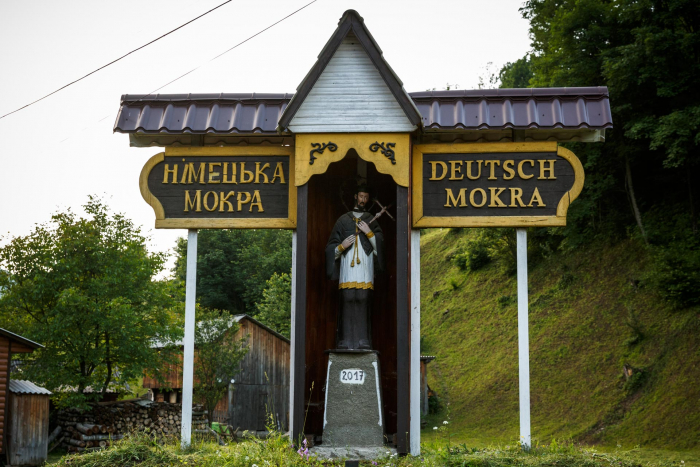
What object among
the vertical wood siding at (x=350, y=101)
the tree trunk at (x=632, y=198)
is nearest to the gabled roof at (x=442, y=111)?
the vertical wood siding at (x=350, y=101)

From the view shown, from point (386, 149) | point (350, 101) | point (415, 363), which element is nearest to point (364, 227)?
point (386, 149)

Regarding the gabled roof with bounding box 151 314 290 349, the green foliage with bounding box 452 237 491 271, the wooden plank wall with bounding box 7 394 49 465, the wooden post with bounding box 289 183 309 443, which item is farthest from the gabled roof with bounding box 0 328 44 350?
the green foliage with bounding box 452 237 491 271

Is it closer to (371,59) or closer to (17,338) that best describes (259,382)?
(17,338)

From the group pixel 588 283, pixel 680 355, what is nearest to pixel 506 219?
pixel 680 355

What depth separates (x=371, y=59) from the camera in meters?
9.98

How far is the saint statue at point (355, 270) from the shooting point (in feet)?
33.6

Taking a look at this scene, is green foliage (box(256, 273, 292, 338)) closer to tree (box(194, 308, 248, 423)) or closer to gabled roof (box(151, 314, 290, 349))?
gabled roof (box(151, 314, 290, 349))

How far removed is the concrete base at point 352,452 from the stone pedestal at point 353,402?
83 millimetres

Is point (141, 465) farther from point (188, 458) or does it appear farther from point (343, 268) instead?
point (343, 268)

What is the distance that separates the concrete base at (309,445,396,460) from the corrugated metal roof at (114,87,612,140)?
415 cm

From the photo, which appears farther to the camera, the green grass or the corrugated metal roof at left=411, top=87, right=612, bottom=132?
the corrugated metal roof at left=411, top=87, right=612, bottom=132

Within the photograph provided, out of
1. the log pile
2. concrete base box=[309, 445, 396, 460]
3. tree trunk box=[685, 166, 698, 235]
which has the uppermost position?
tree trunk box=[685, 166, 698, 235]

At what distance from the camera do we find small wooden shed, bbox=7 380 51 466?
866 inches

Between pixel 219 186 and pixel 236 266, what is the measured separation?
4962 centimetres
